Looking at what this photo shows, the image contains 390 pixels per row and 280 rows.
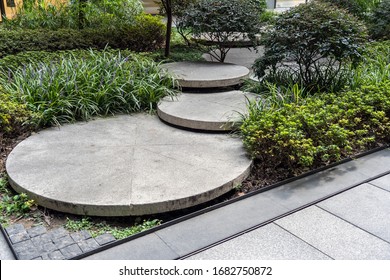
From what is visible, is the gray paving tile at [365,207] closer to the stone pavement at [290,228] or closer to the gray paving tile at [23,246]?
the stone pavement at [290,228]

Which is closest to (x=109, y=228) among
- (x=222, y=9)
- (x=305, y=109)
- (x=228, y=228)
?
(x=228, y=228)

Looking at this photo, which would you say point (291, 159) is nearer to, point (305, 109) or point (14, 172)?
point (305, 109)

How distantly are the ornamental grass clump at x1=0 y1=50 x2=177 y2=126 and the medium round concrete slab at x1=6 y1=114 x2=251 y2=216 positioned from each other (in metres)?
0.25

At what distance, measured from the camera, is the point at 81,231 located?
244cm

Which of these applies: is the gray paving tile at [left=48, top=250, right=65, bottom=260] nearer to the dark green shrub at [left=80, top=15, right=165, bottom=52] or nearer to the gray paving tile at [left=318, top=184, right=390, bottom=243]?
the gray paving tile at [left=318, top=184, right=390, bottom=243]

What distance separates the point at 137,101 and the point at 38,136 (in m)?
1.16

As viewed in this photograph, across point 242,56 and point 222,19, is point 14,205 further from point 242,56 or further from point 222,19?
point 242,56

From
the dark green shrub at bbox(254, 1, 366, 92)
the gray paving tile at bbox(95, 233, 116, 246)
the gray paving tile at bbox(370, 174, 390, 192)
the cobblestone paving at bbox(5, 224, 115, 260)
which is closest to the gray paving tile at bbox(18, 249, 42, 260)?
the cobblestone paving at bbox(5, 224, 115, 260)

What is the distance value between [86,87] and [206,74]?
1.63 m

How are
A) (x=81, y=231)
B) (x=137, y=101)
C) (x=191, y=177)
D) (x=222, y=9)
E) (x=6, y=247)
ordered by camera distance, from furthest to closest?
1. (x=222, y=9)
2. (x=137, y=101)
3. (x=191, y=177)
4. (x=81, y=231)
5. (x=6, y=247)

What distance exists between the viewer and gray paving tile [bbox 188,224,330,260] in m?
2.19

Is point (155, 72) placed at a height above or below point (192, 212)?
above

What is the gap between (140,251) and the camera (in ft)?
7.30

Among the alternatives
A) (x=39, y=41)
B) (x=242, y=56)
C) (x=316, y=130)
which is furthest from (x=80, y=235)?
(x=242, y=56)
